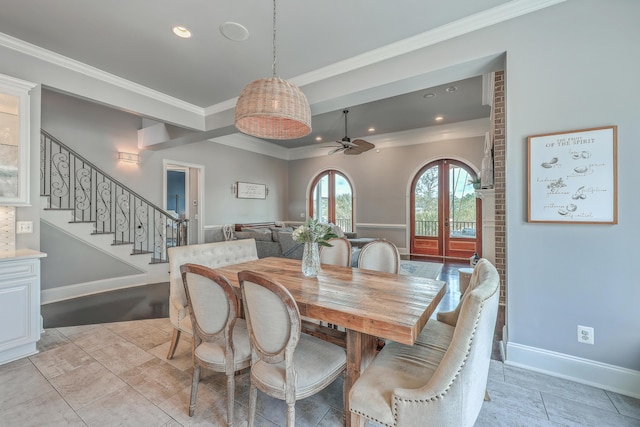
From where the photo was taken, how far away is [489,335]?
117 centimetres

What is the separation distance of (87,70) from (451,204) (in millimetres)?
7050

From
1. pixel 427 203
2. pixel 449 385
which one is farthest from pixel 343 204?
pixel 449 385

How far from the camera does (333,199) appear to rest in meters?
8.23

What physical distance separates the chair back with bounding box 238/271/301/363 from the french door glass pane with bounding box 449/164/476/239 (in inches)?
244

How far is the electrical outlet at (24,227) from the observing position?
105 inches

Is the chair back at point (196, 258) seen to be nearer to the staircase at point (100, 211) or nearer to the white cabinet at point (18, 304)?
the white cabinet at point (18, 304)

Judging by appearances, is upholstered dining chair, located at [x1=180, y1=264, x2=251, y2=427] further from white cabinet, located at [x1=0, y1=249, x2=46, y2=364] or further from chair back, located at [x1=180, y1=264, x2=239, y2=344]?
white cabinet, located at [x1=0, y1=249, x2=46, y2=364]

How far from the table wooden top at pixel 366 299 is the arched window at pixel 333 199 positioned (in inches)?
224

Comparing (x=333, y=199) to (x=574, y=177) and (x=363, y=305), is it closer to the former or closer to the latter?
(x=574, y=177)

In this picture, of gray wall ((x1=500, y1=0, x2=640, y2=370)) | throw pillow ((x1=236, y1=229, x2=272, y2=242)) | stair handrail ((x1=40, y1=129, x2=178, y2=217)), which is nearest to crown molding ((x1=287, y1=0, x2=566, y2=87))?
gray wall ((x1=500, y1=0, x2=640, y2=370))

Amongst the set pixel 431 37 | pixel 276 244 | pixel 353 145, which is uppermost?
pixel 431 37

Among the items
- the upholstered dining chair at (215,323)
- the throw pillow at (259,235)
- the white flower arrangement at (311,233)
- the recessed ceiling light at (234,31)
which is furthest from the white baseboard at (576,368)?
the throw pillow at (259,235)

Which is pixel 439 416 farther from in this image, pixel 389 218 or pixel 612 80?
pixel 389 218

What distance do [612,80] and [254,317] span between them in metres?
2.94
